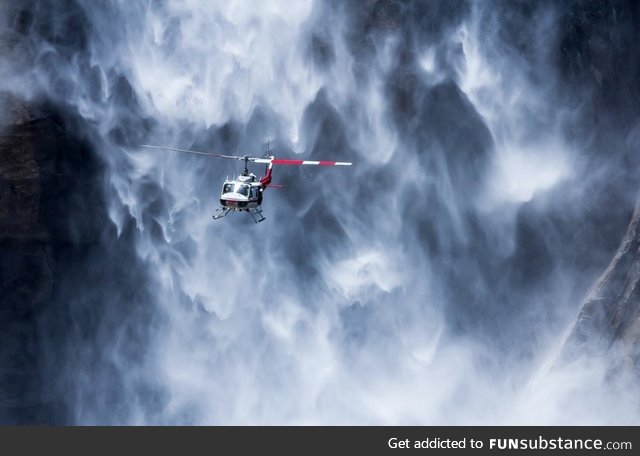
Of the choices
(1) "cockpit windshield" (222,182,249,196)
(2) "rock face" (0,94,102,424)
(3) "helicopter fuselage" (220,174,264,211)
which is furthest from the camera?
(2) "rock face" (0,94,102,424)

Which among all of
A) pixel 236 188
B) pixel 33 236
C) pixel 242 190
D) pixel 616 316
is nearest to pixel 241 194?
pixel 242 190

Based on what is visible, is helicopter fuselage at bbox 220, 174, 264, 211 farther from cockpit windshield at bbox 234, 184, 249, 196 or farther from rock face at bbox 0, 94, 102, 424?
rock face at bbox 0, 94, 102, 424

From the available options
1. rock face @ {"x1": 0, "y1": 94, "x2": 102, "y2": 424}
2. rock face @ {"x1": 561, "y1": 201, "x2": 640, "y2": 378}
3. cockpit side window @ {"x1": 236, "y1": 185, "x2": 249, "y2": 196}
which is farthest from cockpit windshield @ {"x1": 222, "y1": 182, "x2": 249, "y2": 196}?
rock face @ {"x1": 561, "y1": 201, "x2": 640, "y2": 378}

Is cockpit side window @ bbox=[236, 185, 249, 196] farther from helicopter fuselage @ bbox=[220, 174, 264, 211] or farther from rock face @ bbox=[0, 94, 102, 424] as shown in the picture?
rock face @ bbox=[0, 94, 102, 424]

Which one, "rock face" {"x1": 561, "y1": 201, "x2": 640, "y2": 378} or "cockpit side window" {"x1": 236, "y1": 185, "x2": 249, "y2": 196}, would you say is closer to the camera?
"cockpit side window" {"x1": 236, "y1": 185, "x2": 249, "y2": 196}

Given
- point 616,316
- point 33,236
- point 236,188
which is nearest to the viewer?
point 236,188

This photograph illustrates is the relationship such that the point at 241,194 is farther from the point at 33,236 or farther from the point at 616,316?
the point at 616,316

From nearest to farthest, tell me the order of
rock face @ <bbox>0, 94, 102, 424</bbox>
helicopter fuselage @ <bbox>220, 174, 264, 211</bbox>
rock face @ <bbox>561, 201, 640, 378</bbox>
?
helicopter fuselage @ <bbox>220, 174, 264, 211</bbox>
rock face @ <bbox>561, 201, 640, 378</bbox>
rock face @ <bbox>0, 94, 102, 424</bbox>
